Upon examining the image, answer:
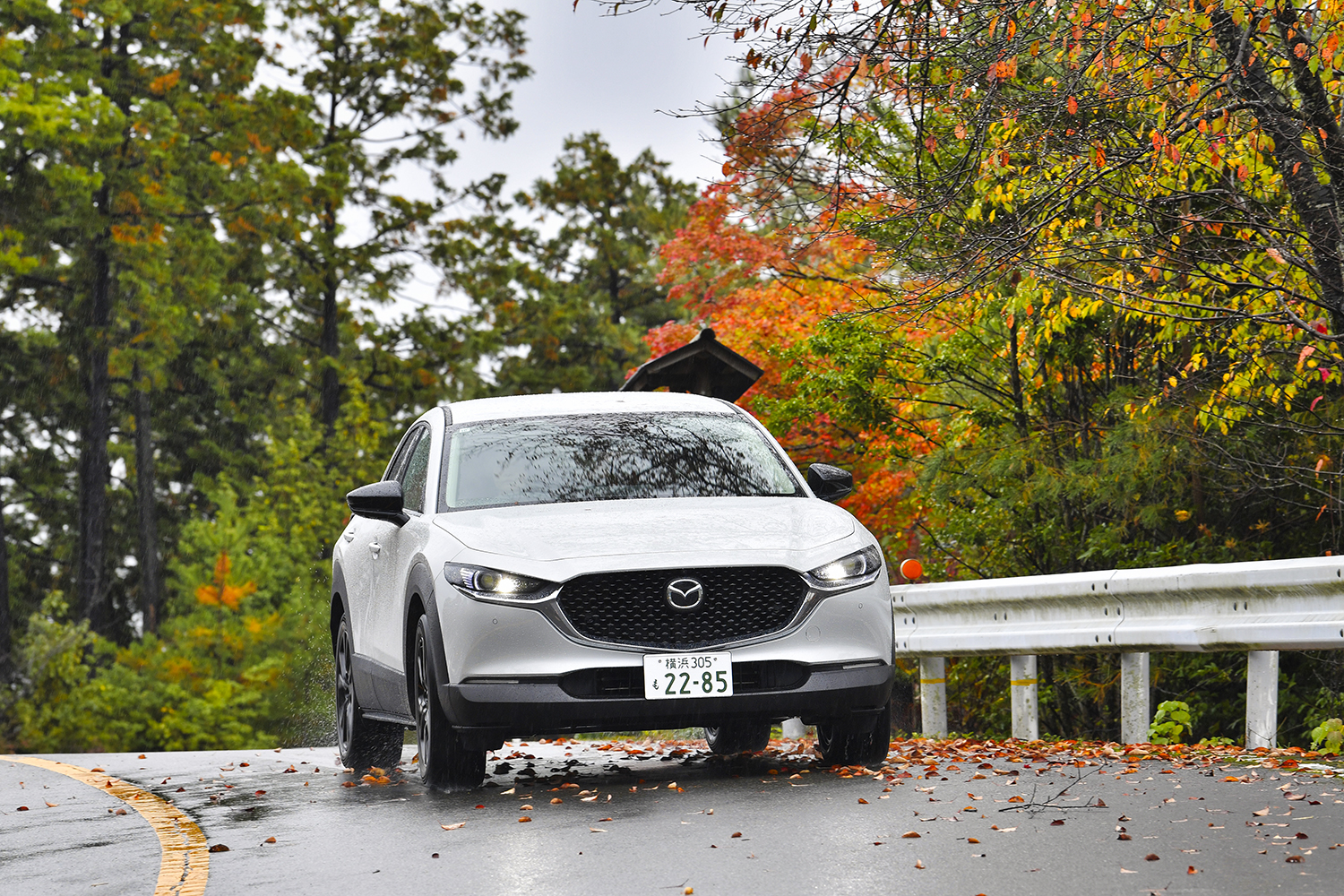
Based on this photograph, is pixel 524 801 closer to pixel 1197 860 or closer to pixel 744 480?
pixel 744 480

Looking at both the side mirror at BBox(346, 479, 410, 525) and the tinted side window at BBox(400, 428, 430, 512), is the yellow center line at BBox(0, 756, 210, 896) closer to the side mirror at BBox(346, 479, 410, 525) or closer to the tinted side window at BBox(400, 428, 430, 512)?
the side mirror at BBox(346, 479, 410, 525)

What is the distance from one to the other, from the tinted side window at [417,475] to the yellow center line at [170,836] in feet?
6.48

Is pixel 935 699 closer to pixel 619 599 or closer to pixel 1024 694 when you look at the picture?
pixel 1024 694

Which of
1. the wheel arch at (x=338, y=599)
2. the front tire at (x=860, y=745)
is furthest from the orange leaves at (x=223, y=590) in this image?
the front tire at (x=860, y=745)

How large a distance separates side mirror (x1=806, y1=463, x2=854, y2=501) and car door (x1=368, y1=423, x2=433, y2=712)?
2036 millimetres

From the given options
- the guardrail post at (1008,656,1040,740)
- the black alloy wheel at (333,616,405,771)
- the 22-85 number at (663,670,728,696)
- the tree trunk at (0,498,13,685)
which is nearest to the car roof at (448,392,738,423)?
the black alloy wheel at (333,616,405,771)

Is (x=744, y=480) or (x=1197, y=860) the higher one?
(x=744, y=480)

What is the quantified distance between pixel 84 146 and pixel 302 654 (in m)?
13.6

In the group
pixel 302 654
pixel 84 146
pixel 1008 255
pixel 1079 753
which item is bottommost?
pixel 302 654

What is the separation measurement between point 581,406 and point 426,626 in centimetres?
208

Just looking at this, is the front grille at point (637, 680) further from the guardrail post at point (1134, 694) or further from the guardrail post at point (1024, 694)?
the guardrail post at point (1024, 694)

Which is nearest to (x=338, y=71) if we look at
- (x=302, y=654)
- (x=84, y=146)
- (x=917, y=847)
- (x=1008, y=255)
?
(x=84, y=146)

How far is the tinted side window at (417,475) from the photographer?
895 centimetres

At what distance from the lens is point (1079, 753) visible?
9039 mm
